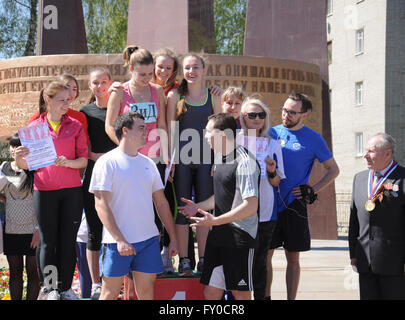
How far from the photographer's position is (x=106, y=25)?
24922 mm

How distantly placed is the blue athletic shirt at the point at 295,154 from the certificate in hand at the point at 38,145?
1.98m

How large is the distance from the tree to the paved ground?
18033mm

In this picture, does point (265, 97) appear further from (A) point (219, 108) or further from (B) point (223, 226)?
(B) point (223, 226)

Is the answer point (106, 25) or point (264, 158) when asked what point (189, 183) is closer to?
point (264, 158)

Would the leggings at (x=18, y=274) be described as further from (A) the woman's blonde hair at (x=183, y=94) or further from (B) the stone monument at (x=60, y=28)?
(B) the stone monument at (x=60, y=28)

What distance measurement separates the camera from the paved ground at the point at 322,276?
618cm

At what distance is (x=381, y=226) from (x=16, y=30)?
82.4ft

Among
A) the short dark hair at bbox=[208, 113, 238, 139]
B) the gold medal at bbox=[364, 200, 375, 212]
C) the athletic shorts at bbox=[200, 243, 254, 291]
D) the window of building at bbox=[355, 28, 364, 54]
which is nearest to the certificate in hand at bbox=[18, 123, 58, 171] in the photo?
the short dark hair at bbox=[208, 113, 238, 139]

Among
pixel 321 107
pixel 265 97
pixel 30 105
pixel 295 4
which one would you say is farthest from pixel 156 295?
pixel 295 4

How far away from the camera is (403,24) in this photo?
90.0 ft

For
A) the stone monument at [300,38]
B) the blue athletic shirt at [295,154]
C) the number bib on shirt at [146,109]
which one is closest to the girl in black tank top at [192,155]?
the number bib on shirt at [146,109]

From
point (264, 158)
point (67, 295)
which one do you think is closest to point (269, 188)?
point (264, 158)

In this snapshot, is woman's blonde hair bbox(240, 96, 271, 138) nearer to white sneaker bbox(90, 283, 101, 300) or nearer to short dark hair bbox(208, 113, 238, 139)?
short dark hair bbox(208, 113, 238, 139)
